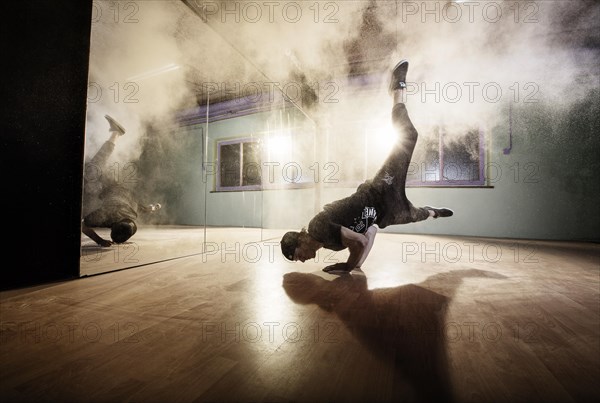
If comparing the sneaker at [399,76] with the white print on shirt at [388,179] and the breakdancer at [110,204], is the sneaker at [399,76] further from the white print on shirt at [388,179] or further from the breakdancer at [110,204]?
the breakdancer at [110,204]

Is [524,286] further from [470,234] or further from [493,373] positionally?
[470,234]

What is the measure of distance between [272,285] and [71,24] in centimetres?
182

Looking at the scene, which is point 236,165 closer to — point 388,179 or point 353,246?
point 388,179

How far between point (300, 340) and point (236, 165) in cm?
503

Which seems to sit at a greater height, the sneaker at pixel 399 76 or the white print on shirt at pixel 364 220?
the sneaker at pixel 399 76

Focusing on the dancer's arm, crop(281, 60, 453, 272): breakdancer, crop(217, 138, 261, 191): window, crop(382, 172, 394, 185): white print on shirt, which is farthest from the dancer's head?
crop(217, 138, 261, 191): window

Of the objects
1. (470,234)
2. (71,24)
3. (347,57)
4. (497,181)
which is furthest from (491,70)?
(71,24)

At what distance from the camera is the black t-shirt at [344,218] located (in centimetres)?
172

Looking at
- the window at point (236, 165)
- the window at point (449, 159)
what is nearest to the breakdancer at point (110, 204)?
the window at point (236, 165)

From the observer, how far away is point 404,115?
2.10 meters

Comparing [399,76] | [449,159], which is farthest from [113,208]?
[449,159]

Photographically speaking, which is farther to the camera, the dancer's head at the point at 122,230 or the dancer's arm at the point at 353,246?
the dancer's head at the point at 122,230

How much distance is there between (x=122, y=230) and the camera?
249 centimetres

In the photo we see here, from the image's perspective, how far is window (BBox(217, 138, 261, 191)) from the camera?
5254 millimetres
